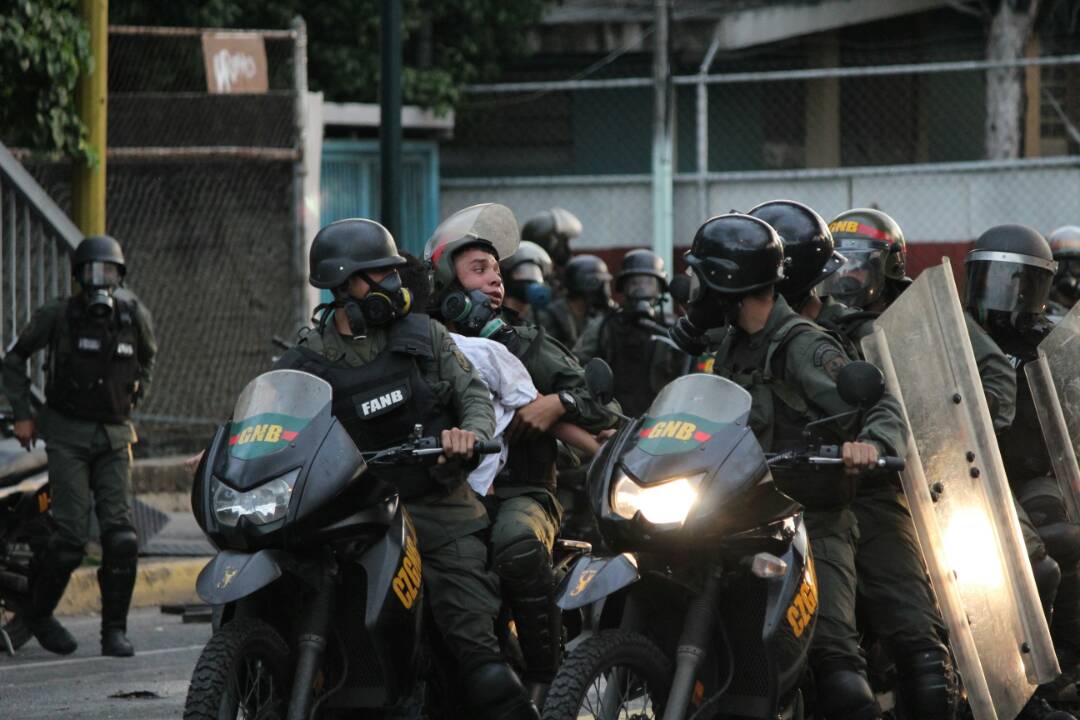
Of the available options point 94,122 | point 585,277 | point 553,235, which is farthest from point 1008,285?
point 553,235

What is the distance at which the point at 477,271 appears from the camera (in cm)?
675

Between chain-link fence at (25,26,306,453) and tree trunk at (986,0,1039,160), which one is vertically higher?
tree trunk at (986,0,1039,160)

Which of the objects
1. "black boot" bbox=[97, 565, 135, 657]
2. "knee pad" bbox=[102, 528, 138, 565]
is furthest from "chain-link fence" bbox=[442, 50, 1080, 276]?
"black boot" bbox=[97, 565, 135, 657]

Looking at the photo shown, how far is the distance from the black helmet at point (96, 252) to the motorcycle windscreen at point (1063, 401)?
456 centimetres

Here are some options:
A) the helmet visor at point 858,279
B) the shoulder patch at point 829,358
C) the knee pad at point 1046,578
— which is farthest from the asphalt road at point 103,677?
the knee pad at point 1046,578

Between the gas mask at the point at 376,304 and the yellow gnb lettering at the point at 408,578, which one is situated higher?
the gas mask at the point at 376,304

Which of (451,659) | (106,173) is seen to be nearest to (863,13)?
(106,173)

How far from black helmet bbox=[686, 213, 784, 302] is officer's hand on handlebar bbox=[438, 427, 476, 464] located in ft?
2.73

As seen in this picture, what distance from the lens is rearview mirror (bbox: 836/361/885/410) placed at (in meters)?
5.11

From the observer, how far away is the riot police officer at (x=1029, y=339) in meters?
7.06

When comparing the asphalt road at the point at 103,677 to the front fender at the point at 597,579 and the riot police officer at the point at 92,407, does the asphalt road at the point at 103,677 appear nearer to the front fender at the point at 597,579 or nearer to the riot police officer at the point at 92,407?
the riot police officer at the point at 92,407

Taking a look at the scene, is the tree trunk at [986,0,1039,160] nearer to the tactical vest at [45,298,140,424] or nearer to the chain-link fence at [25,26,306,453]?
the chain-link fence at [25,26,306,453]

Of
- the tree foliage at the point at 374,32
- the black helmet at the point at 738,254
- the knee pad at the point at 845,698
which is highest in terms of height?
the tree foliage at the point at 374,32

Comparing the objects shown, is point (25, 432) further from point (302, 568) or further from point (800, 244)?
point (800, 244)
